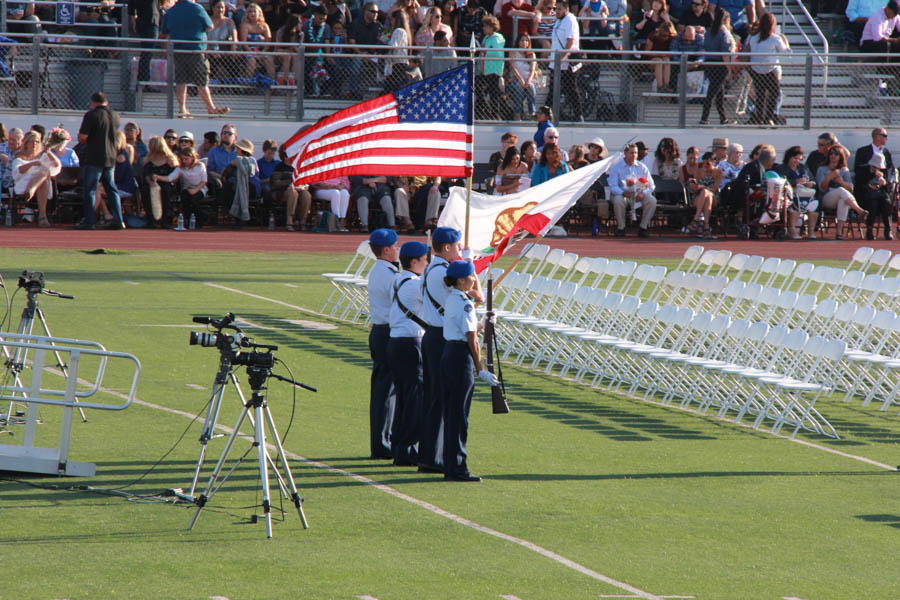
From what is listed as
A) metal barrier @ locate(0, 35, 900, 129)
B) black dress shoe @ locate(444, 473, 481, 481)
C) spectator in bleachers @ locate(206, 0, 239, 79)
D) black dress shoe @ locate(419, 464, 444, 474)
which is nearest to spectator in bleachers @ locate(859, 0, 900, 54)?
metal barrier @ locate(0, 35, 900, 129)

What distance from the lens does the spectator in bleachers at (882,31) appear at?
98.1ft

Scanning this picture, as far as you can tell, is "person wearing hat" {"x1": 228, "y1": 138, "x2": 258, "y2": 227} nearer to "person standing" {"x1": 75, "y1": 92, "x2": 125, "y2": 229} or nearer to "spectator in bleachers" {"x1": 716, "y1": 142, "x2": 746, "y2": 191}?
"person standing" {"x1": 75, "y1": 92, "x2": 125, "y2": 229}

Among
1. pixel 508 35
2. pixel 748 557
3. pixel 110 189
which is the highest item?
pixel 508 35

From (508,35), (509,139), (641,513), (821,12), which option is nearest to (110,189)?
(509,139)

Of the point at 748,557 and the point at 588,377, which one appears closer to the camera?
the point at 748,557

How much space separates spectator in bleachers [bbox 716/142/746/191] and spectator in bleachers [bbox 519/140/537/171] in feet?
12.4

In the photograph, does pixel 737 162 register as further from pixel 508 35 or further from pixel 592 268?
pixel 592 268

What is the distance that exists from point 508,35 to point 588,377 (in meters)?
14.8

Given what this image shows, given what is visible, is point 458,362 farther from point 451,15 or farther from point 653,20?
point 653,20

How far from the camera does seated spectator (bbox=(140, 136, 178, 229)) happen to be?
981 inches

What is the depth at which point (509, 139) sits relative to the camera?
84.2 ft

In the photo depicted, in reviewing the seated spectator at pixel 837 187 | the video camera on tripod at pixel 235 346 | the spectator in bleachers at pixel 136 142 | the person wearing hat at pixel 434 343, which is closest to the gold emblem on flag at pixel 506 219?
the person wearing hat at pixel 434 343

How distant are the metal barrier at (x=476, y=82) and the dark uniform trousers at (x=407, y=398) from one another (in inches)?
606

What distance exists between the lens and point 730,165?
87.2 ft
